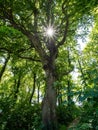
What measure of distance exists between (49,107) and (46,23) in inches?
222

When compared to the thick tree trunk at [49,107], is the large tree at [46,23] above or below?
above

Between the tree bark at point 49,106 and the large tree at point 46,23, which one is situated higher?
the large tree at point 46,23

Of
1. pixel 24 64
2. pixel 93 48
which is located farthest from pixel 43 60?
pixel 93 48

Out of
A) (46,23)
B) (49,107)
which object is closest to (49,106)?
(49,107)

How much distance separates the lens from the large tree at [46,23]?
13.8 metres

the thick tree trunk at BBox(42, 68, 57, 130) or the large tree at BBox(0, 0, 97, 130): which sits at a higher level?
the large tree at BBox(0, 0, 97, 130)

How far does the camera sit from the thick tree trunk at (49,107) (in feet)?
44.1

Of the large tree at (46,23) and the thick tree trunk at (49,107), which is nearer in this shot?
the thick tree trunk at (49,107)

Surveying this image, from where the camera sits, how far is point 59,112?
1788 centimetres

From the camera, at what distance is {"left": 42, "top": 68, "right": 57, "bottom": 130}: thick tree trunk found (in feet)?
44.1

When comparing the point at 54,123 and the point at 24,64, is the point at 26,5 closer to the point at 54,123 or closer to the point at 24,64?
the point at 54,123

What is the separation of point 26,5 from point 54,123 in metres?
7.10

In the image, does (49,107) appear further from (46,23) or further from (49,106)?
(46,23)

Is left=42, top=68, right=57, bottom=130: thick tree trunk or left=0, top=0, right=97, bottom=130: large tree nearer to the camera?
left=42, top=68, right=57, bottom=130: thick tree trunk
